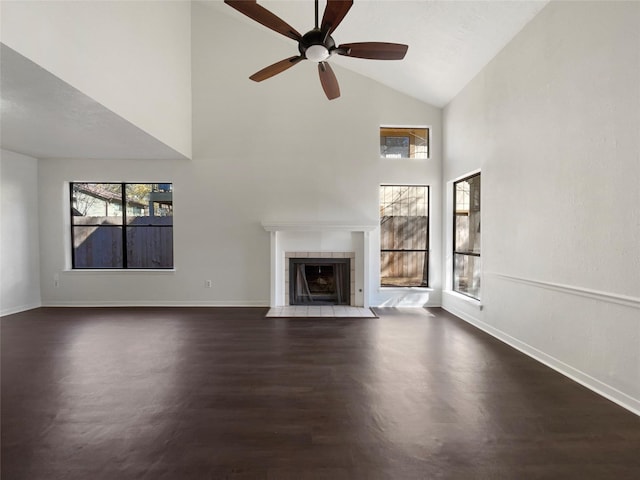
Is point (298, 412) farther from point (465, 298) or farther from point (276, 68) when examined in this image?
point (465, 298)

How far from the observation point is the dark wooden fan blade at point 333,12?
6.68 ft

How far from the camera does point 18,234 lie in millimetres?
4914

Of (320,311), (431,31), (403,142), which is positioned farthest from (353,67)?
(320,311)

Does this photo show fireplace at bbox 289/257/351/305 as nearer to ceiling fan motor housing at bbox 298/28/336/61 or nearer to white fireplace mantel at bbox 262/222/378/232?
white fireplace mantel at bbox 262/222/378/232

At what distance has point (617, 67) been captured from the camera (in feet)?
7.20

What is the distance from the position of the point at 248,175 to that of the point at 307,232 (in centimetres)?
148

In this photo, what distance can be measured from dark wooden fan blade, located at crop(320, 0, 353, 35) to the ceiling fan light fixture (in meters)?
0.12

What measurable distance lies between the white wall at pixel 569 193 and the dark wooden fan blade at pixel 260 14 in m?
2.44

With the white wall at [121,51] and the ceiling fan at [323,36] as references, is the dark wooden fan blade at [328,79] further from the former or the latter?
the white wall at [121,51]

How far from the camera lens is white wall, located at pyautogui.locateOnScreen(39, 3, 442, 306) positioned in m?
5.20

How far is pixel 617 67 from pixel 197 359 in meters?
4.41

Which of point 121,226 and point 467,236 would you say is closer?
point 467,236

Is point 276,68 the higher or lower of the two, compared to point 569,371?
higher

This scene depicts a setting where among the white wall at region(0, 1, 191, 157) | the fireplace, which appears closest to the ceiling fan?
the white wall at region(0, 1, 191, 157)
